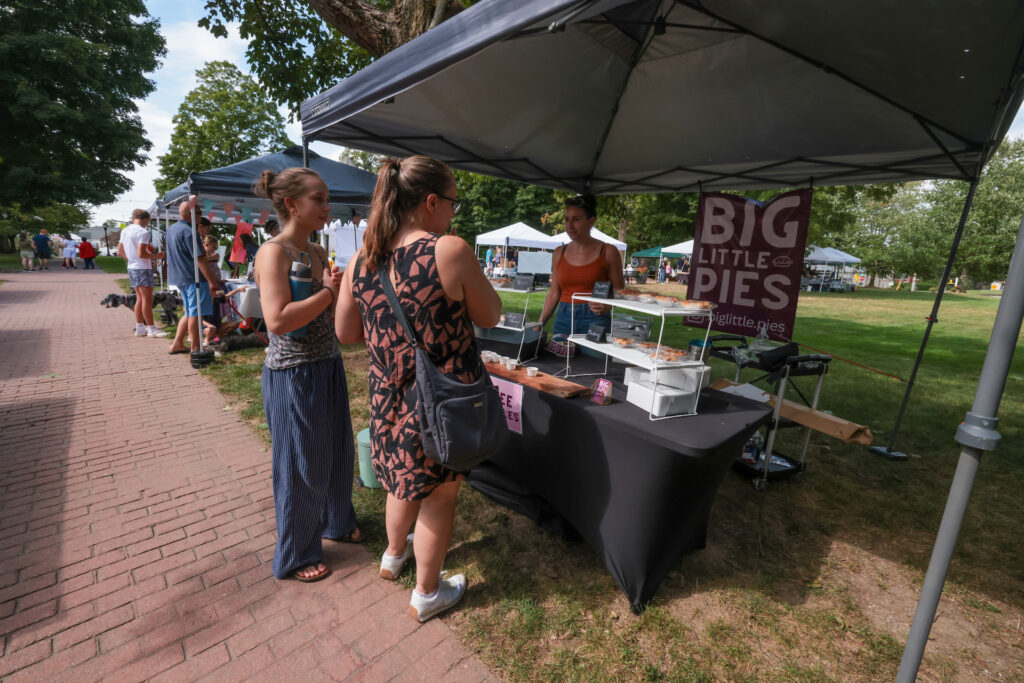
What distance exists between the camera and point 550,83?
3.33 m

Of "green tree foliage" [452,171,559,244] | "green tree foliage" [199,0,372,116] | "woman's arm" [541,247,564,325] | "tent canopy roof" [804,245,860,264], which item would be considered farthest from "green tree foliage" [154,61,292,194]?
"tent canopy roof" [804,245,860,264]

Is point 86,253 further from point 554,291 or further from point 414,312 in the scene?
point 414,312

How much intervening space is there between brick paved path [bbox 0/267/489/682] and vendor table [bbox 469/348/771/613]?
81 cm

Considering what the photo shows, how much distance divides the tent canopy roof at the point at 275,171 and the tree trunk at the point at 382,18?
4.87 feet

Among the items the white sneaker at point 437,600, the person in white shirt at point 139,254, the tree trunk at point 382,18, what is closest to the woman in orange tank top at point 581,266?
the white sneaker at point 437,600

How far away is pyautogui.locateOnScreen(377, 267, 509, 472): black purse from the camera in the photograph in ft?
5.28

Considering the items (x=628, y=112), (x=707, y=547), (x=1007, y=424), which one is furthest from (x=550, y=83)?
(x=1007, y=424)

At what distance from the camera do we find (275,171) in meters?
5.34

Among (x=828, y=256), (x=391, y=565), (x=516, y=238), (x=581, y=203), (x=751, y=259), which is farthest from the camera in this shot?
(x=828, y=256)

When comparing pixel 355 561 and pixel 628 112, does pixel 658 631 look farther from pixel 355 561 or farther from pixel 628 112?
pixel 628 112

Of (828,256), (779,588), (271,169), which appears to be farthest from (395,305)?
(828,256)

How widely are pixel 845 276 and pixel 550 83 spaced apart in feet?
166

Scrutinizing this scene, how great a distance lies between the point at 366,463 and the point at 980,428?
2.97m

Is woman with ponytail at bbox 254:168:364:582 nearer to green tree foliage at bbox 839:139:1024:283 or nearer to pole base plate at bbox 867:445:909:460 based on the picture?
pole base plate at bbox 867:445:909:460
